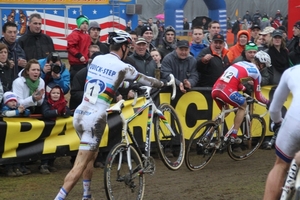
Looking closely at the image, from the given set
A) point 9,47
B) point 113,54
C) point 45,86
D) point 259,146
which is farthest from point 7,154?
point 259,146

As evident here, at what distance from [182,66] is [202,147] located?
5.33ft

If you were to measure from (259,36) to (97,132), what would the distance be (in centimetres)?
727

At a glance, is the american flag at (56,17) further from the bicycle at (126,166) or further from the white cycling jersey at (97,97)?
the white cycling jersey at (97,97)

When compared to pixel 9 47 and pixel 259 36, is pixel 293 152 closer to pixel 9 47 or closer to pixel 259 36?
pixel 9 47

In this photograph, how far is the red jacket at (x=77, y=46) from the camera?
12.2 metres

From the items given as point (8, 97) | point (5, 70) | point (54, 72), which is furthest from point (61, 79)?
point (8, 97)

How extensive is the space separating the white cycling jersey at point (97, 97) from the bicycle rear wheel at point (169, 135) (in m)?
1.34

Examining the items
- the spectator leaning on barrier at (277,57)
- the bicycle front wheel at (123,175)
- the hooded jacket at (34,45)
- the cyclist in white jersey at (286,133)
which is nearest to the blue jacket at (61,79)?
the hooded jacket at (34,45)

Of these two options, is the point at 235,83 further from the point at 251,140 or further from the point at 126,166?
the point at 126,166

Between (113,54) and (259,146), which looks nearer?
(113,54)

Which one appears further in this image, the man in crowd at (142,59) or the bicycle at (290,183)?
the man in crowd at (142,59)

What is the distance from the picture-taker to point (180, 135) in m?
9.09

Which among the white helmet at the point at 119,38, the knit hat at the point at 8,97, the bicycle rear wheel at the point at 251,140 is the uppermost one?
the white helmet at the point at 119,38

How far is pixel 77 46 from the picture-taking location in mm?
12477
